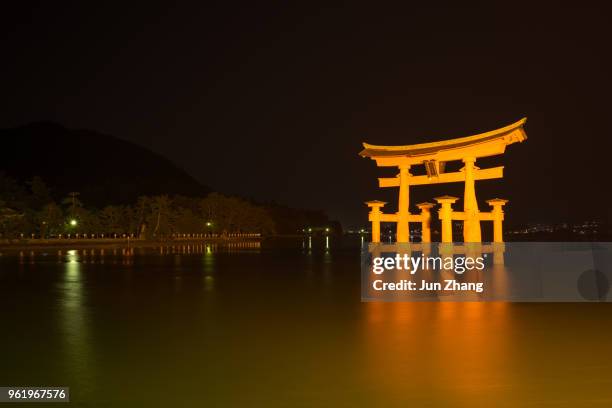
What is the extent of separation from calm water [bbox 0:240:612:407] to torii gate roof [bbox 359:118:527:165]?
9.27 meters

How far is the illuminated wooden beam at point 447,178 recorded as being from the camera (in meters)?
21.7

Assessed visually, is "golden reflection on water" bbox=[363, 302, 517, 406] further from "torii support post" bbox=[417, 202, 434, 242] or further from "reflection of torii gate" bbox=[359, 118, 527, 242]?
"torii support post" bbox=[417, 202, 434, 242]

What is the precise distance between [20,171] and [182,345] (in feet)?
393

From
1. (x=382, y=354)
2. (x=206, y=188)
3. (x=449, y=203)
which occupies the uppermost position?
(x=206, y=188)

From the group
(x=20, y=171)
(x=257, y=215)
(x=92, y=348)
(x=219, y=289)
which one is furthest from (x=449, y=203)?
(x=20, y=171)

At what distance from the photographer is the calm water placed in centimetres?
584

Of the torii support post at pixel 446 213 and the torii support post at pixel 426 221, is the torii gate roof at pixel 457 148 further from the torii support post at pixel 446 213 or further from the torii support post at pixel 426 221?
the torii support post at pixel 426 221

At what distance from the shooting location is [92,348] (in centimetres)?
805

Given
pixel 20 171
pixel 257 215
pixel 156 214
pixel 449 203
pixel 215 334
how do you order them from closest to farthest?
pixel 215 334 → pixel 449 203 → pixel 156 214 → pixel 257 215 → pixel 20 171

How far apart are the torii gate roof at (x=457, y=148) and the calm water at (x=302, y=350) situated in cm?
927

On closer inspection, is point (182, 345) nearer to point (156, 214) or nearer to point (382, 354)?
point (382, 354)

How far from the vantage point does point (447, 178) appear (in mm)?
24000

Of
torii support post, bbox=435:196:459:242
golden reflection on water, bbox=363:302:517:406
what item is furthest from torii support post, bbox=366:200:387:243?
golden reflection on water, bbox=363:302:517:406

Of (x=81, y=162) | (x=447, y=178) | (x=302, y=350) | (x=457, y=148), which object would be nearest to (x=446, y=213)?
(x=447, y=178)
